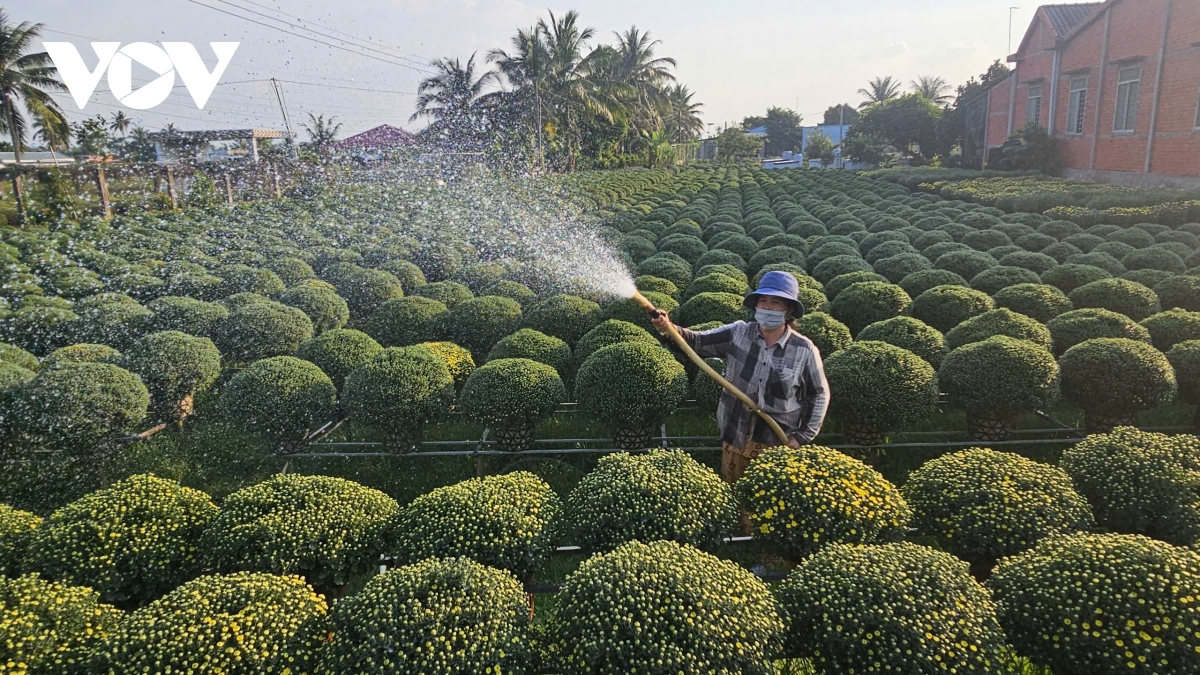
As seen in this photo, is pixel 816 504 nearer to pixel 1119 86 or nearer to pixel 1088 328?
pixel 1088 328

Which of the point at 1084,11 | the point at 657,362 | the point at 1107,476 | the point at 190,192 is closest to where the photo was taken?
the point at 1107,476

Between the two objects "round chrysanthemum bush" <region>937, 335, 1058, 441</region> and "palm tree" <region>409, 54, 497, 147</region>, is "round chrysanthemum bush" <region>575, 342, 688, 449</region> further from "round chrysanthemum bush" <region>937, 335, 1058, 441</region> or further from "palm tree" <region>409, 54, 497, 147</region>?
"palm tree" <region>409, 54, 497, 147</region>

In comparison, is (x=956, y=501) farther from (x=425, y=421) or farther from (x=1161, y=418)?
(x=1161, y=418)

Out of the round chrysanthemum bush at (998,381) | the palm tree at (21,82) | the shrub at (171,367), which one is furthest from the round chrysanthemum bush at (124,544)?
the palm tree at (21,82)

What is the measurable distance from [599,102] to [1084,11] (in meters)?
31.2

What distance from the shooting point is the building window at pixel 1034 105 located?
41875 millimetres

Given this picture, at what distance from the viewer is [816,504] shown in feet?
15.2

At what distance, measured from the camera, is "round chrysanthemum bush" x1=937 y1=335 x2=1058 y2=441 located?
7488mm

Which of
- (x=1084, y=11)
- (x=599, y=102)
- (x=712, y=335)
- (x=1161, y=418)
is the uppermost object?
(x=1084, y=11)

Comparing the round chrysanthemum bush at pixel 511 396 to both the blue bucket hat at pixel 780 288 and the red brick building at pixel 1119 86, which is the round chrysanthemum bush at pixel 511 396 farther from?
the red brick building at pixel 1119 86

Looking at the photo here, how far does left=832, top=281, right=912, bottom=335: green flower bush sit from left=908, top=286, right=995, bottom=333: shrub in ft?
0.89

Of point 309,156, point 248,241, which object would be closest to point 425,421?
point 248,241

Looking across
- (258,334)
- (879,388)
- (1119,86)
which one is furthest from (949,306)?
(1119,86)

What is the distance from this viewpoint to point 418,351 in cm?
835
